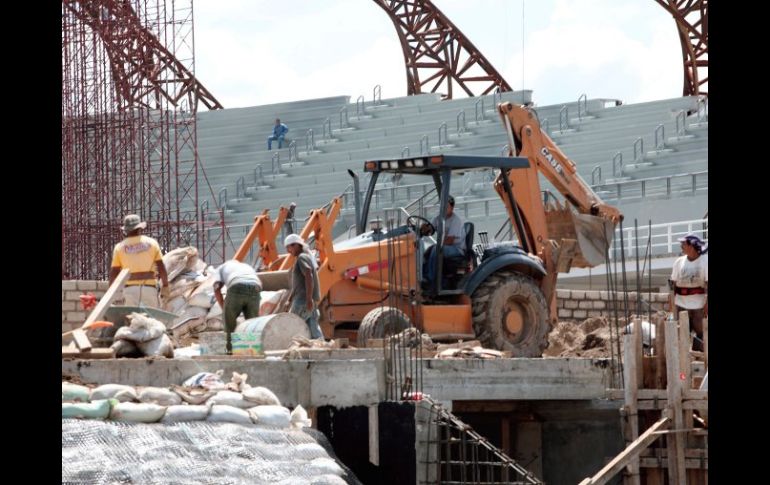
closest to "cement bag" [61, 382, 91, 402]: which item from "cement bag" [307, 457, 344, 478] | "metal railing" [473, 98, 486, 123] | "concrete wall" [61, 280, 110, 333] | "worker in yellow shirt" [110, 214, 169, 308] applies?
"cement bag" [307, 457, 344, 478]

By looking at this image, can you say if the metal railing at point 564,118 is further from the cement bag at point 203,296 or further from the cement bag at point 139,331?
the cement bag at point 139,331

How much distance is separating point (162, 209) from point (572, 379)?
27216mm

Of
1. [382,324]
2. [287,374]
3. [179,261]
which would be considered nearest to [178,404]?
[287,374]

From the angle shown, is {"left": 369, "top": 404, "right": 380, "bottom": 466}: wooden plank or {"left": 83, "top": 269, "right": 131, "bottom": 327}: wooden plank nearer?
{"left": 369, "top": 404, "right": 380, "bottom": 466}: wooden plank

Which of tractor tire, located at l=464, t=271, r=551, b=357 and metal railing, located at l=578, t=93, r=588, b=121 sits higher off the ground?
metal railing, located at l=578, t=93, r=588, b=121

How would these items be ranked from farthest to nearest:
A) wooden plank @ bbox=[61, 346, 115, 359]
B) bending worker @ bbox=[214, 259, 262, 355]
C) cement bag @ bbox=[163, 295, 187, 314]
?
cement bag @ bbox=[163, 295, 187, 314] < bending worker @ bbox=[214, 259, 262, 355] < wooden plank @ bbox=[61, 346, 115, 359]

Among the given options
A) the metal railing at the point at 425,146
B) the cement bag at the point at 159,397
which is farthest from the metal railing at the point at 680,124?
the cement bag at the point at 159,397

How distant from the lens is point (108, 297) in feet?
45.1

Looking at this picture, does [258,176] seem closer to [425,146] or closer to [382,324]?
[425,146]

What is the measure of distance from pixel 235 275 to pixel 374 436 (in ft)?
11.2

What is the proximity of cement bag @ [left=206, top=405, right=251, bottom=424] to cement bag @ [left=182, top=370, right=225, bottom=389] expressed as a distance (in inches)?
22.0

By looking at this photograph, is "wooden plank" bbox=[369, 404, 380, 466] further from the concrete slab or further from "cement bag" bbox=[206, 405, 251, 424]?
"cement bag" bbox=[206, 405, 251, 424]

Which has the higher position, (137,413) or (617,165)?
(617,165)

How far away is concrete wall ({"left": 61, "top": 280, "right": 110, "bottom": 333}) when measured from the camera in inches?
771
